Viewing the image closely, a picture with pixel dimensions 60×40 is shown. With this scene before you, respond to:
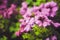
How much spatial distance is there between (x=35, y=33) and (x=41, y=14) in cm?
20

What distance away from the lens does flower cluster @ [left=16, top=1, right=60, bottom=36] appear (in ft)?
7.43

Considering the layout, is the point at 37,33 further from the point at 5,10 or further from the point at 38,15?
the point at 5,10

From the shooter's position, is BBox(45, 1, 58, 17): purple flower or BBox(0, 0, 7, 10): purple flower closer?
BBox(45, 1, 58, 17): purple flower

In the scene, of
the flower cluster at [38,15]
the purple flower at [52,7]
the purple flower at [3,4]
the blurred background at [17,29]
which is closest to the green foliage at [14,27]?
the blurred background at [17,29]

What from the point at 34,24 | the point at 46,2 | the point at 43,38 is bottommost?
the point at 43,38

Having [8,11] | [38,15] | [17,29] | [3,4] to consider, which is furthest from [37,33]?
[3,4]

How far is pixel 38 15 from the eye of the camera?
7.47ft

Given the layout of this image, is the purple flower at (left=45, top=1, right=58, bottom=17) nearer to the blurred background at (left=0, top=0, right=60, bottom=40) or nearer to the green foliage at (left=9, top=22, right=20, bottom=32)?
the blurred background at (left=0, top=0, right=60, bottom=40)

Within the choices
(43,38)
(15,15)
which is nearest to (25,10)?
(15,15)

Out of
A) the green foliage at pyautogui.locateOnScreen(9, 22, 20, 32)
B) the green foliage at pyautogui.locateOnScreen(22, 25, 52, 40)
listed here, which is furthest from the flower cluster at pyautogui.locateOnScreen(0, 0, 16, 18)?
the green foliage at pyautogui.locateOnScreen(22, 25, 52, 40)

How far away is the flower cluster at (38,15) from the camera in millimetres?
2264

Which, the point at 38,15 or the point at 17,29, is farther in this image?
the point at 17,29

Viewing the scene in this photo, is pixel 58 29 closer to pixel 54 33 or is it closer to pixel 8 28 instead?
pixel 54 33

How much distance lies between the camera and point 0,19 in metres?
2.54
